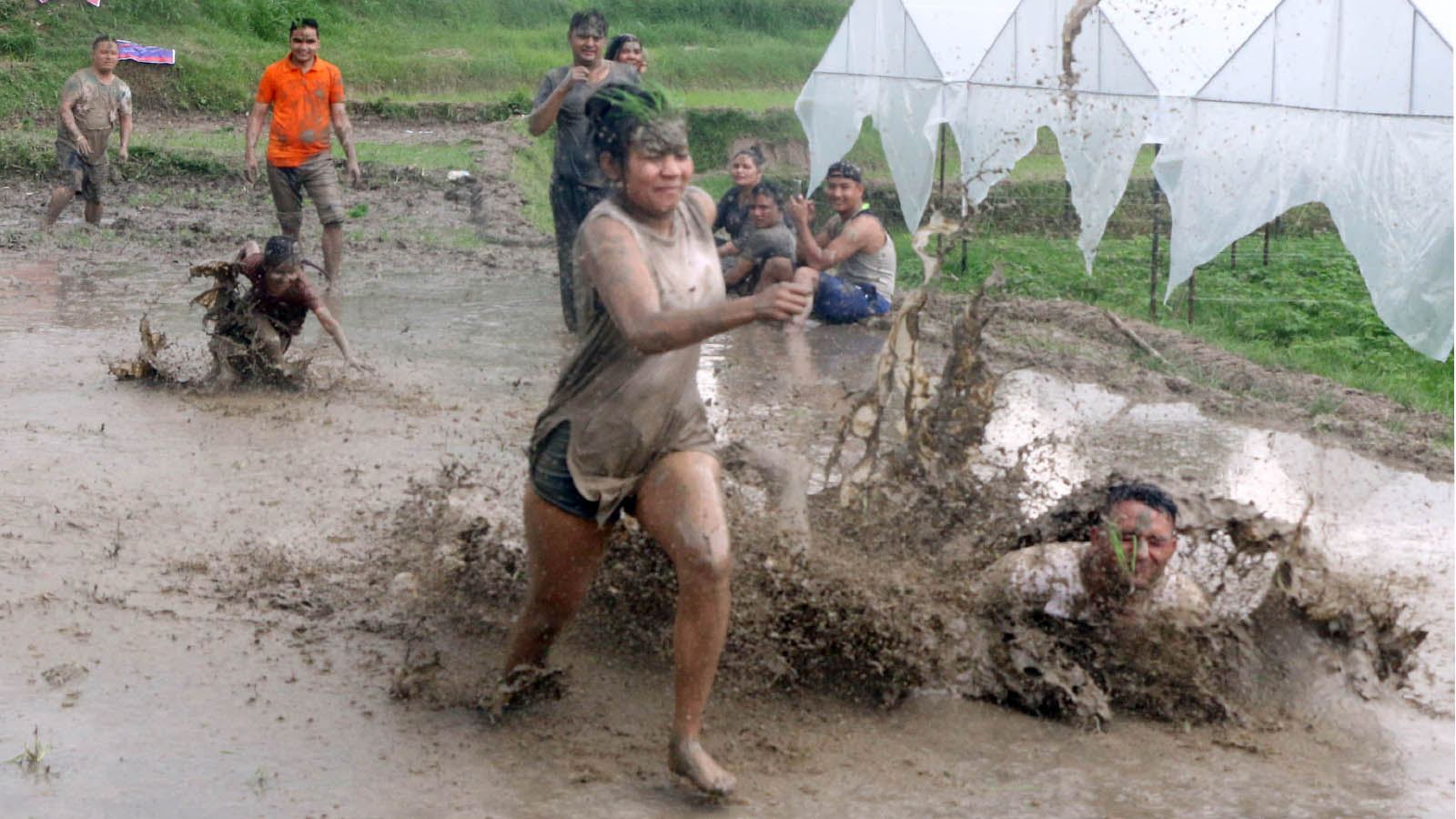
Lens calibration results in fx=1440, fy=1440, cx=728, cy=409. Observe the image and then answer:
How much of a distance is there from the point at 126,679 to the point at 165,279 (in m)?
7.70

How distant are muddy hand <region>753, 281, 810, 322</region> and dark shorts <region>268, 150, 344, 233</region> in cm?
747

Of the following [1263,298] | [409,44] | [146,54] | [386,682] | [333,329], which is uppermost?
[409,44]

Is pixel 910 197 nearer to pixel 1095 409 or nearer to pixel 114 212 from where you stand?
pixel 1095 409

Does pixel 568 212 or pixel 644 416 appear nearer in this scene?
pixel 644 416

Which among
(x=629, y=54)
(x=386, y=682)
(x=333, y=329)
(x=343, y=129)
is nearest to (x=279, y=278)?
(x=333, y=329)

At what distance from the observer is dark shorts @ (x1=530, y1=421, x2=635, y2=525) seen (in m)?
3.65

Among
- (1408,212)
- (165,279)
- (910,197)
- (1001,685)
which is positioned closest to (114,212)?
(165,279)

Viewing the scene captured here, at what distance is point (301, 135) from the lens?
10.1m

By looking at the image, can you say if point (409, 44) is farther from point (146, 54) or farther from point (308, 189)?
point (308, 189)

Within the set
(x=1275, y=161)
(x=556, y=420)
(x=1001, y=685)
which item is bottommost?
(x=1001, y=685)

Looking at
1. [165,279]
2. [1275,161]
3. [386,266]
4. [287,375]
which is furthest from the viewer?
[386,266]

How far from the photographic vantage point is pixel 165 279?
36.6ft

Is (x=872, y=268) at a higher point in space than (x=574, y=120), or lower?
lower

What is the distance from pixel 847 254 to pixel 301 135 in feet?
12.8
